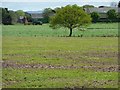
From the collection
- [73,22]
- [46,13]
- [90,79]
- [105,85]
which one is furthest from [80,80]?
[46,13]

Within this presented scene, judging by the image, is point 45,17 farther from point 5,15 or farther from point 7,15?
point 5,15

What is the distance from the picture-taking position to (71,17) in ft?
229

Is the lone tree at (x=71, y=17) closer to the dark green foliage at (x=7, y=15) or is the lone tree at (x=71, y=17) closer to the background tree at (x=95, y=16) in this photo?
the dark green foliage at (x=7, y=15)

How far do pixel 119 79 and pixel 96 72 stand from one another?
243cm

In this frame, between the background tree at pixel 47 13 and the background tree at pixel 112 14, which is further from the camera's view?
the background tree at pixel 47 13

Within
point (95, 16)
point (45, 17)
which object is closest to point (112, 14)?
point (95, 16)

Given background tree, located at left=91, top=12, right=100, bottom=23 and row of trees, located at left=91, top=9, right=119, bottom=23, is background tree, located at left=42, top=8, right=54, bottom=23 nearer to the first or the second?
background tree, located at left=91, top=12, right=100, bottom=23

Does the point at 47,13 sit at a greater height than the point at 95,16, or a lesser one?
greater

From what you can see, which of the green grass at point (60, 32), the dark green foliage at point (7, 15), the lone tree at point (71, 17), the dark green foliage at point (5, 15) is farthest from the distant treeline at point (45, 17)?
the lone tree at point (71, 17)

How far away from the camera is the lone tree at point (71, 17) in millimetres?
70000

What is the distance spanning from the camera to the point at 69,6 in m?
71.8

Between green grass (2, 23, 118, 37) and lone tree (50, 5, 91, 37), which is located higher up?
lone tree (50, 5, 91, 37)

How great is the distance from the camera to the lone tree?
70.0m

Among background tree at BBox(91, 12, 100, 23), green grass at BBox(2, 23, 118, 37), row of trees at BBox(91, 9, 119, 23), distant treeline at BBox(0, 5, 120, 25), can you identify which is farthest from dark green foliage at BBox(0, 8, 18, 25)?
row of trees at BBox(91, 9, 119, 23)
